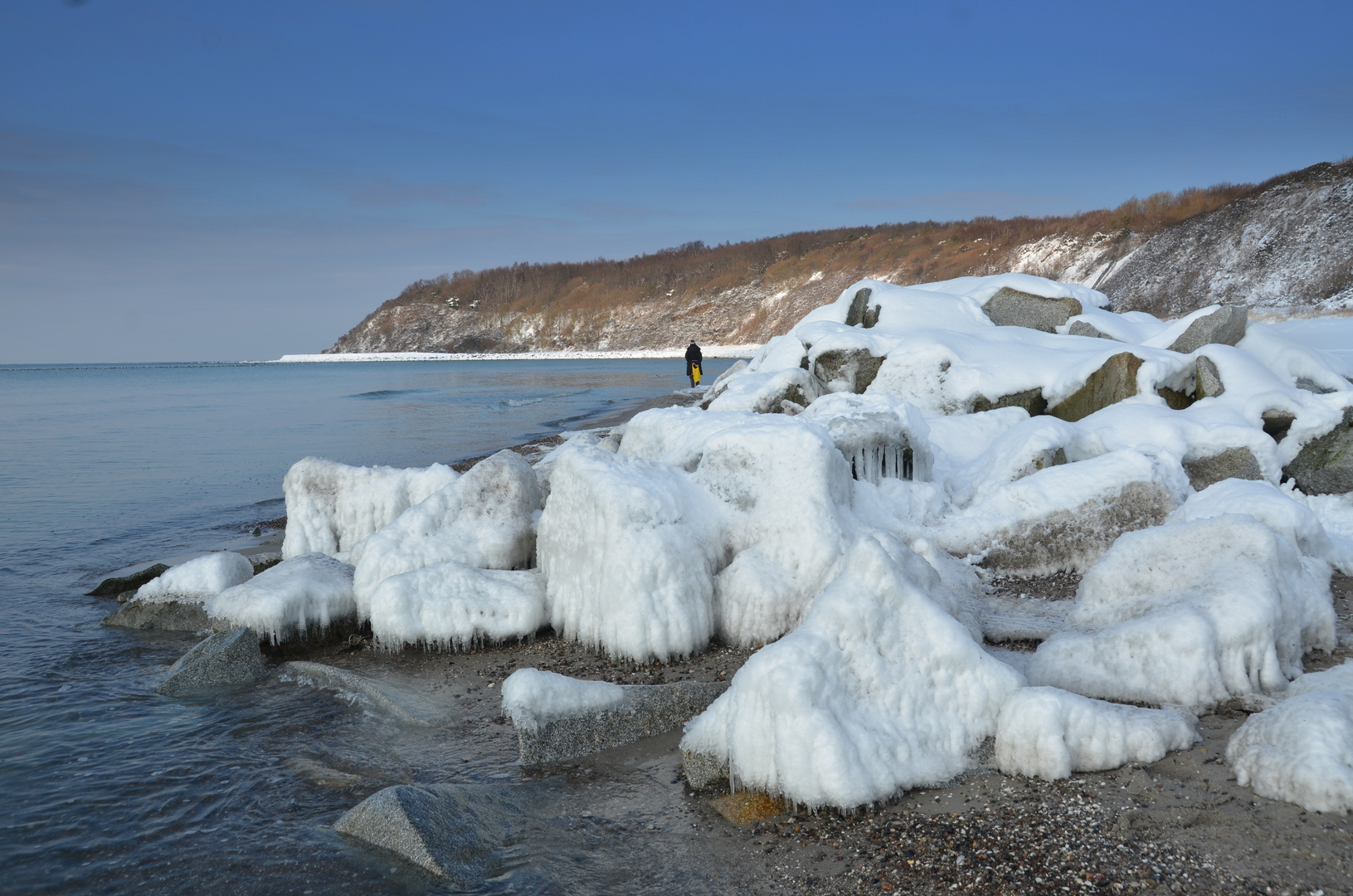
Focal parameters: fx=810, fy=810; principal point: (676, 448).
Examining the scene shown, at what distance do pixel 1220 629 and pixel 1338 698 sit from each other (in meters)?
0.77

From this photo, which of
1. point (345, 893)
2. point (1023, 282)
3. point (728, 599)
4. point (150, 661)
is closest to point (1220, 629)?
point (728, 599)

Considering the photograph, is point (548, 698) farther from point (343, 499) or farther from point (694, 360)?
point (694, 360)

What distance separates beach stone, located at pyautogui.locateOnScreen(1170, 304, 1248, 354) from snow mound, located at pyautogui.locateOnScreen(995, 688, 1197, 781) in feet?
29.7

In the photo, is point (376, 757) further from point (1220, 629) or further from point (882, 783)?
point (1220, 629)

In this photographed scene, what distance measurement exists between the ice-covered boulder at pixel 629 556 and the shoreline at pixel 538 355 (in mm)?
67761

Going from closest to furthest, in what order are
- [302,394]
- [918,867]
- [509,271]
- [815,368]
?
[918,867]
[815,368]
[302,394]
[509,271]

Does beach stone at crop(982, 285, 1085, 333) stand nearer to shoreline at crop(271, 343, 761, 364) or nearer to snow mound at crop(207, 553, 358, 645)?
snow mound at crop(207, 553, 358, 645)

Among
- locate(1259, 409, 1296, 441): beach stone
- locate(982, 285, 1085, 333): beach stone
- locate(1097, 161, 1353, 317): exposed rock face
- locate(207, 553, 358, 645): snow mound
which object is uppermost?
locate(1097, 161, 1353, 317): exposed rock face

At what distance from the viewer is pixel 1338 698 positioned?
155 inches

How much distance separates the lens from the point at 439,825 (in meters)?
3.92

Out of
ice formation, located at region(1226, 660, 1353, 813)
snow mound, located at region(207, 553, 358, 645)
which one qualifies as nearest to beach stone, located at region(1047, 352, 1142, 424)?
ice formation, located at region(1226, 660, 1353, 813)

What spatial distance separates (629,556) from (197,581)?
4497 millimetres

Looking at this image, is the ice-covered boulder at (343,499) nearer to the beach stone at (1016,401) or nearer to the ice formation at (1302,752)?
the beach stone at (1016,401)

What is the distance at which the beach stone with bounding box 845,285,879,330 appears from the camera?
1400 cm
